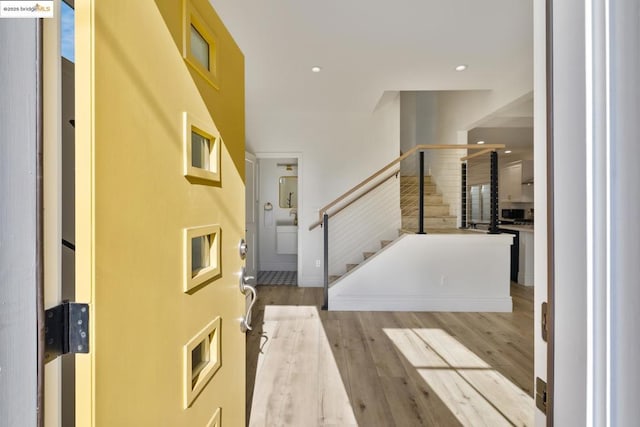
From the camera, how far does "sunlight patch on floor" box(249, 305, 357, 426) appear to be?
179cm

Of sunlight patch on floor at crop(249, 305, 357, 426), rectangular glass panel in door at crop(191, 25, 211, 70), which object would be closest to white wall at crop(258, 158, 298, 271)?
sunlight patch on floor at crop(249, 305, 357, 426)

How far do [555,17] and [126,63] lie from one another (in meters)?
0.76

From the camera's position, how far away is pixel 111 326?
0.54 m

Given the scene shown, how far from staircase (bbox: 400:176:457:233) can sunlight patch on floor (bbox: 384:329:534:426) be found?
6.55 feet

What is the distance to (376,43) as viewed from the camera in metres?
2.60

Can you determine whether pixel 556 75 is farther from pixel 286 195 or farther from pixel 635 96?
pixel 286 195

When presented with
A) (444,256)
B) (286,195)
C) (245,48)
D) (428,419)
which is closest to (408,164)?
(286,195)

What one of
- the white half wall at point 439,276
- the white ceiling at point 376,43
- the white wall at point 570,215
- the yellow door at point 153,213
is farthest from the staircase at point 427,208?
the white wall at point 570,215

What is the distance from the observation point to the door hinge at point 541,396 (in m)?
0.56

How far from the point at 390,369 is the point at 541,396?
193 cm

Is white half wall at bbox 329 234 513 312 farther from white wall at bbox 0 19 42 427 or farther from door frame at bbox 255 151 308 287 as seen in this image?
white wall at bbox 0 19 42 427

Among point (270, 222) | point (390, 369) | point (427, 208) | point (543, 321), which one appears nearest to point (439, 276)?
point (427, 208)

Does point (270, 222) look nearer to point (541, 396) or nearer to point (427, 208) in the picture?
point (427, 208)

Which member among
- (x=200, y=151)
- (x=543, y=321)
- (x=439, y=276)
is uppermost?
(x=200, y=151)
